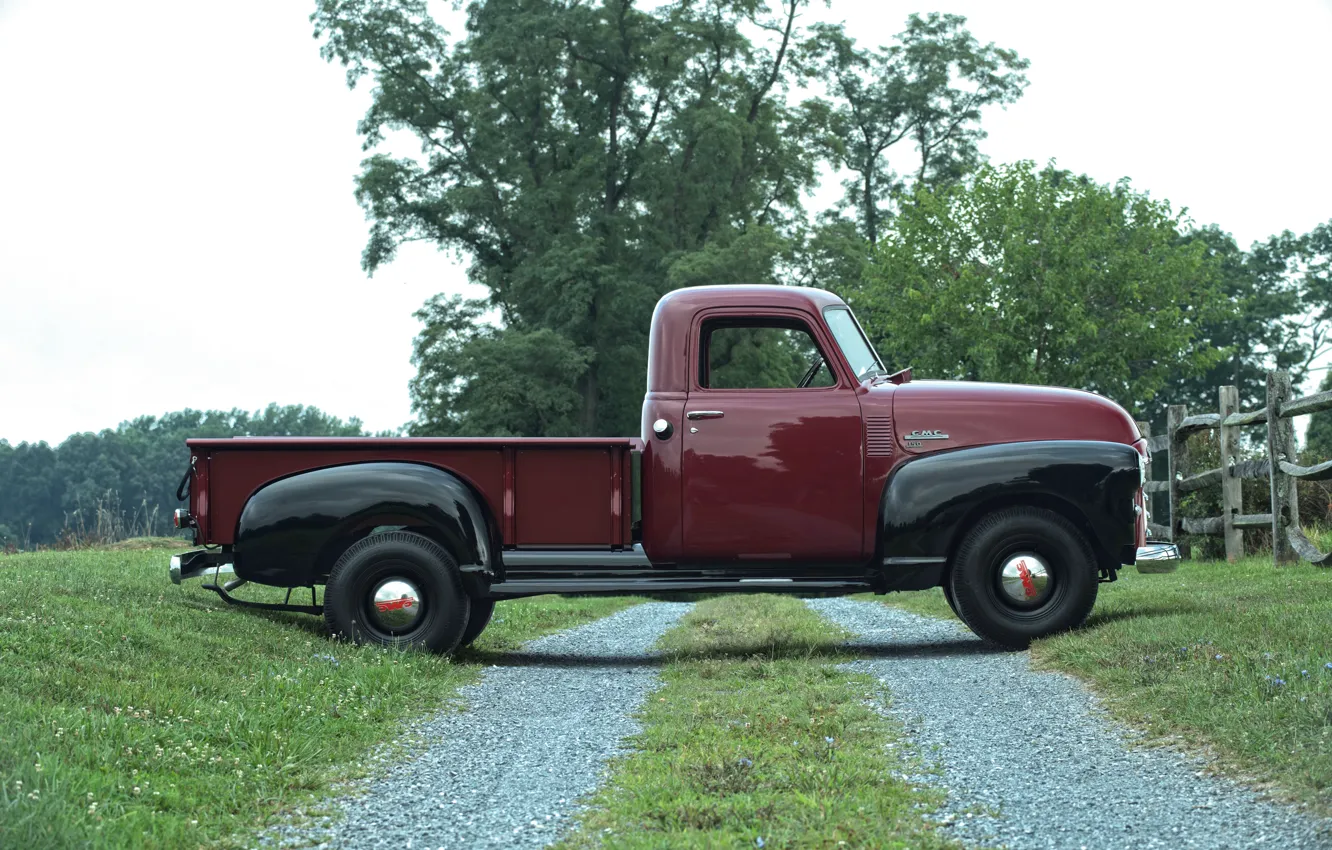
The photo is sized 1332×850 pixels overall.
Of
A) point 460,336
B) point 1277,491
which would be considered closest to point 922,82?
point 460,336

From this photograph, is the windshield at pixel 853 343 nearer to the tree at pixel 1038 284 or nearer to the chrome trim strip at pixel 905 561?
the chrome trim strip at pixel 905 561

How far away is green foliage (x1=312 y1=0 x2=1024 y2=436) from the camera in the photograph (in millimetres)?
34344

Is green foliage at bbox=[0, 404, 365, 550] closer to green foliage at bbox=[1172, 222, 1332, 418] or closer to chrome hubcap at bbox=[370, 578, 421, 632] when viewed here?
green foliage at bbox=[1172, 222, 1332, 418]

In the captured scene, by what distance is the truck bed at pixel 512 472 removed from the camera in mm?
9141

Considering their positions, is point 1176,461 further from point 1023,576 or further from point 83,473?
point 83,473

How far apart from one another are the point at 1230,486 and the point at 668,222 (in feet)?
76.1

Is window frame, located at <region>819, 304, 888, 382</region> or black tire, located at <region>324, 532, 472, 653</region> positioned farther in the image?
window frame, located at <region>819, 304, 888, 382</region>

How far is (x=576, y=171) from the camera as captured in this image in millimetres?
35094

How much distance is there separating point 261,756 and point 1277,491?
12.0m

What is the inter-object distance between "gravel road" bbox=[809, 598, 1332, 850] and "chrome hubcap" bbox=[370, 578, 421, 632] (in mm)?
3230

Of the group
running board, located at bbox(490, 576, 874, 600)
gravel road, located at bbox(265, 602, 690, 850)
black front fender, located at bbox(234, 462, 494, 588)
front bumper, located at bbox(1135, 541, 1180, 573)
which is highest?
black front fender, located at bbox(234, 462, 494, 588)

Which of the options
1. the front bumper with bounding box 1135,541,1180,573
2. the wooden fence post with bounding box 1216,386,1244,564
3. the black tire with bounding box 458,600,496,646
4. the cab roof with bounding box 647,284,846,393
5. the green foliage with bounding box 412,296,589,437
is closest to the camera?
the front bumper with bounding box 1135,541,1180,573

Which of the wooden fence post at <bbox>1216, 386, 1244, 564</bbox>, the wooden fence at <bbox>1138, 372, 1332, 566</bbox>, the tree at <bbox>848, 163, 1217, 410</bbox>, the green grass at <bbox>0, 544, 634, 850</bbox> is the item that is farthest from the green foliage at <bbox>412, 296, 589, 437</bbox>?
the green grass at <bbox>0, 544, 634, 850</bbox>

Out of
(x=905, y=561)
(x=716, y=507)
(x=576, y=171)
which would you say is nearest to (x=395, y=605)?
(x=716, y=507)
